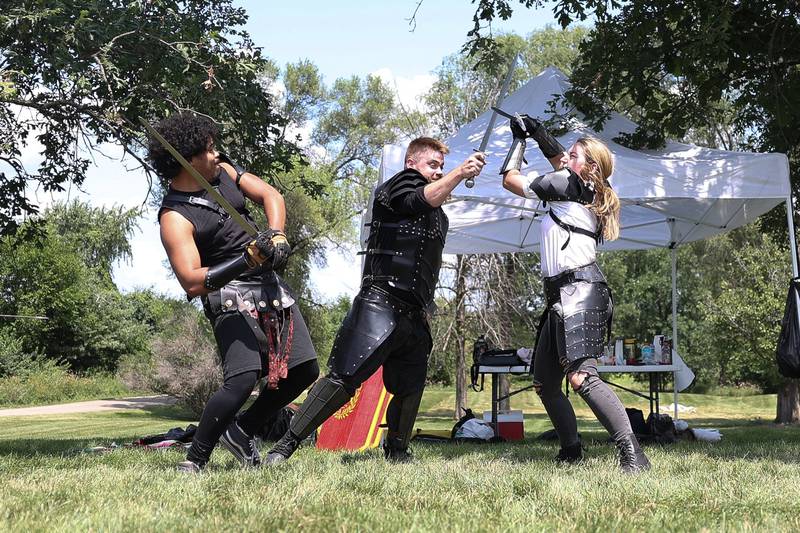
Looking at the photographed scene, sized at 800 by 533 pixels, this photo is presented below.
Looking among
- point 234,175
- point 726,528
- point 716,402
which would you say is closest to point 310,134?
point 716,402

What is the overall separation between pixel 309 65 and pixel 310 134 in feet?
9.15

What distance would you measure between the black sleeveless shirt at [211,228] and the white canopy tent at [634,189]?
3.56m

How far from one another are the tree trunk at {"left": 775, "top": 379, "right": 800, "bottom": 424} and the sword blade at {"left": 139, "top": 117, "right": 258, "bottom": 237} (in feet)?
58.2

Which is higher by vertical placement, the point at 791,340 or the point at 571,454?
the point at 791,340

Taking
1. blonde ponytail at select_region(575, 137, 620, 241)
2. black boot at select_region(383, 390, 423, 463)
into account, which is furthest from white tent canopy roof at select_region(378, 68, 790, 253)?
black boot at select_region(383, 390, 423, 463)

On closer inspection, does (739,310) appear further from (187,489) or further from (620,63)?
Answer: (187,489)

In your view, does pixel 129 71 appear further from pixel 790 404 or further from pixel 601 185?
pixel 790 404

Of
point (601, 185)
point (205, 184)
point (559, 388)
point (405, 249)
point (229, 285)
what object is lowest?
point (559, 388)

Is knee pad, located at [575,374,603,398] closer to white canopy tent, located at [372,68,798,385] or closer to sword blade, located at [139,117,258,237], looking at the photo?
sword blade, located at [139,117,258,237]

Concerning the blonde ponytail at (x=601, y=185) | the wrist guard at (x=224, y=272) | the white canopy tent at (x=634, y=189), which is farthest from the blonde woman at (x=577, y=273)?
the white canopy tent at (x=634, y=189)

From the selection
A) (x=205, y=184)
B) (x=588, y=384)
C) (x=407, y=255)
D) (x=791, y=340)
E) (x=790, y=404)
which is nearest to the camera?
(x=205, y=184)

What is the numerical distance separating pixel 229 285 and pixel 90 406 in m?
25.4

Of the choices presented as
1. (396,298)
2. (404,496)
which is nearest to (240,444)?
(396,298)

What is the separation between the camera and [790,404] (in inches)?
738
